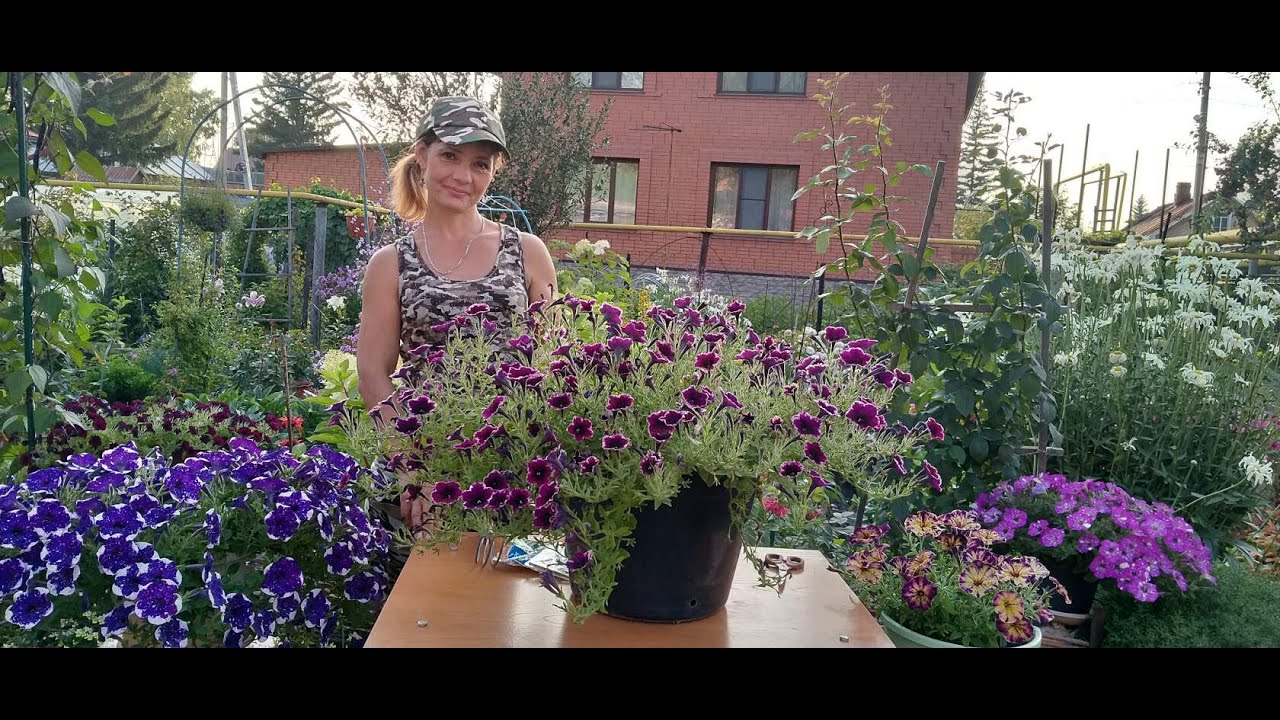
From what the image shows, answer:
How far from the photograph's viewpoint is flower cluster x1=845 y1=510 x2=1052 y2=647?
1.62 m

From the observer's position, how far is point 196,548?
159 cm

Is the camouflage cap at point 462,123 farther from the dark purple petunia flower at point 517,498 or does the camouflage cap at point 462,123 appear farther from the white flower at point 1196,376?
the white flower at point 1196,376

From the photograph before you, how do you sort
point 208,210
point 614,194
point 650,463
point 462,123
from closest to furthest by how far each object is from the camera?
point 650,463, point 462,123, point 208,210, point 614,194

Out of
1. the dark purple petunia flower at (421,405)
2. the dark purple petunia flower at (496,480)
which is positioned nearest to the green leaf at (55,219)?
the dark purple petunia flower at (421,405)

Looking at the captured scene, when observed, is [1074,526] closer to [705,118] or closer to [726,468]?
[726,468]

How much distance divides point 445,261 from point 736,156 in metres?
12.1

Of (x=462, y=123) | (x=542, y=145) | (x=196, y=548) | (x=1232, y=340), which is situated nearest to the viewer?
(x=196, y=548)

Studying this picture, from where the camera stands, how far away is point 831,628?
1.17m

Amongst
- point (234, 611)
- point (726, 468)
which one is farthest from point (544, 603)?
point (234, 611)

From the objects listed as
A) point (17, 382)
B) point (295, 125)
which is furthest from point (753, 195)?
point (295, 125)

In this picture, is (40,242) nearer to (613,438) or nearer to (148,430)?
(148,430)

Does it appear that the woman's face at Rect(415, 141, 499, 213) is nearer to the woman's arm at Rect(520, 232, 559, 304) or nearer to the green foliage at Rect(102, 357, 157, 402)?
the woman's arm at Rect(520, 232, 559, 304)

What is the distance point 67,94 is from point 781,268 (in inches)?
473

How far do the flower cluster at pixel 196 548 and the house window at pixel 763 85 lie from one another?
12.8 meters
